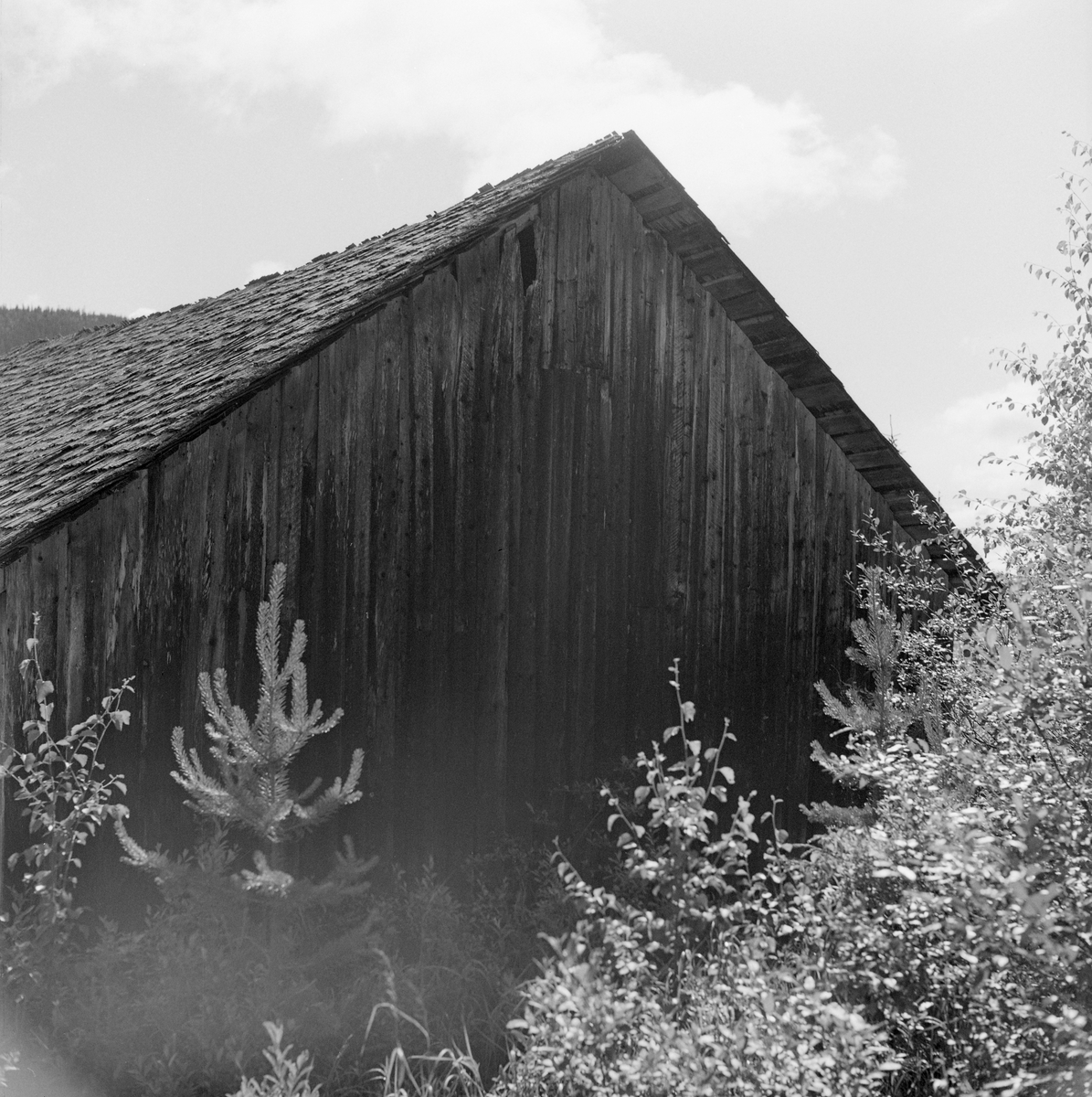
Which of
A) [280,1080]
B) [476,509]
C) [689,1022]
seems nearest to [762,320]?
[476,509]

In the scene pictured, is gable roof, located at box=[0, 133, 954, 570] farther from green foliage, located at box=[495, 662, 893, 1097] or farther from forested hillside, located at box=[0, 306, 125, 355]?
forested hillside, located at box=[0, 306, 125, 355]

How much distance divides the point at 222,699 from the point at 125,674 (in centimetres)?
146

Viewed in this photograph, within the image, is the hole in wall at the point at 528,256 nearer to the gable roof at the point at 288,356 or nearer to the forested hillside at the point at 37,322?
the gable roof at the point at 288,356

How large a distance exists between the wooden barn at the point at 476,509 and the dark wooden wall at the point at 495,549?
0.07 ft

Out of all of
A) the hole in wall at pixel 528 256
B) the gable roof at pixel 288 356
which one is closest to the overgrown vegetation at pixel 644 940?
the gable roof at pixel 288 356

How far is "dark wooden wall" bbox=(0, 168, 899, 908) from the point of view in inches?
310

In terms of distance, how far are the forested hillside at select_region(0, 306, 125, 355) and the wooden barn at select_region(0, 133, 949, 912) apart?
35.7 m

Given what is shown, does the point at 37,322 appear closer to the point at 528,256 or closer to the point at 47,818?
the point at 528,256

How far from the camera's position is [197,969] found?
21.8ft

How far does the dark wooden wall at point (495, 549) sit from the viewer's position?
310 inches

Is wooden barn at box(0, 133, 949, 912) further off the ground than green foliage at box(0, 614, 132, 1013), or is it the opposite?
wooden barn at box(0, 133, 949, 912)

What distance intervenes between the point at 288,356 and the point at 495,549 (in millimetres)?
2285

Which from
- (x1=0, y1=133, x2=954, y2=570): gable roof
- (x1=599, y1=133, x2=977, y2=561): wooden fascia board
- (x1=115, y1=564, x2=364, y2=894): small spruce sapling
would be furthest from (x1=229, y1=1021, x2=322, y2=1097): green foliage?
(x1=599, y1=133, x2=977, y2=561): wooden fascia board

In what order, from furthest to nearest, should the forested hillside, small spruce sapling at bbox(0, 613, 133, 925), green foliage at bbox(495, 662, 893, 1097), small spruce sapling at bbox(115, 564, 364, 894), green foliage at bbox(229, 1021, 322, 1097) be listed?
1. the forested hillside
2. small spruce sapling at bbox(0, 613, 133, 925)
3. small spruce sapling at bbox(115, 564, 364, 894)
4. green foliage at bbox(229, 1021, 322, 1097)
5. green foliage at bbox(495, 662, 893, 1097)
